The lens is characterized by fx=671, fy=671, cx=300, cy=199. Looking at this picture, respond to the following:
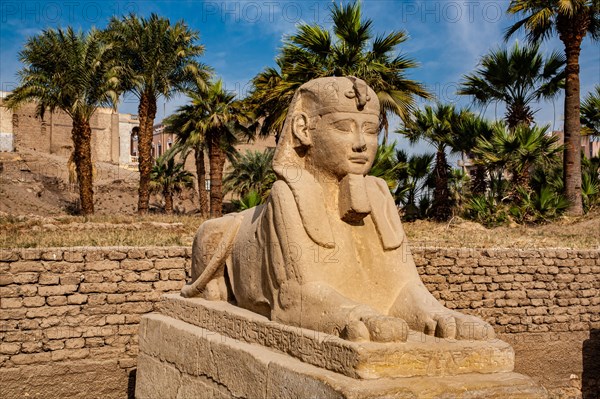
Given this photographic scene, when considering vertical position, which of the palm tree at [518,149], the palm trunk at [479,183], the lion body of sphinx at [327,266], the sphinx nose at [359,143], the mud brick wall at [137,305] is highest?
the palm tree at [518,149]

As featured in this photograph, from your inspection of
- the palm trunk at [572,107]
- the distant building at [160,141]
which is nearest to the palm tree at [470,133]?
the palm trunk at [572,107]

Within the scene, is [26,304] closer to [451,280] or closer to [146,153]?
[451,280]

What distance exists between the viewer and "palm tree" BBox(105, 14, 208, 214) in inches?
734

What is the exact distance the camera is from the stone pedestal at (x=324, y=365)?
9.97 feet

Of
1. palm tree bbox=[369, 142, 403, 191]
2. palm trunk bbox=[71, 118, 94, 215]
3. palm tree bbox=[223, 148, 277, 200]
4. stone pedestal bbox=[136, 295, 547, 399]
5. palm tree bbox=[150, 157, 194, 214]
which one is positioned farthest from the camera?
palm tree bbox=[150, 157, 194, 214]

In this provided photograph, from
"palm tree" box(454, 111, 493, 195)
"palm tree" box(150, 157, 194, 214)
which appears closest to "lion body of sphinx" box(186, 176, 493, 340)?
"palm tree" box(454, 111, 493, 195)

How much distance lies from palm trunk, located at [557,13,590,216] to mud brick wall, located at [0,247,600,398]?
5513 mm

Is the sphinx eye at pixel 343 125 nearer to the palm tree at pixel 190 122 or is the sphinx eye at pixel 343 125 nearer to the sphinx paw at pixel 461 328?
the sphinx paw at pixel 461 328

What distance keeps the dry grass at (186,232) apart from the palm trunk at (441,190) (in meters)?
1.17

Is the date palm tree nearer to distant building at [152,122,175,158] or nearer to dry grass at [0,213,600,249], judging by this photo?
dry grass at [0,213,600,249]

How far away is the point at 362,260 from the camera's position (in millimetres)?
3971

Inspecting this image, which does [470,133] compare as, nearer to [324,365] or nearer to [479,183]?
[479,183]

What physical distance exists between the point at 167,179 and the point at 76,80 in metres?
10.7

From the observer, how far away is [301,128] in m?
4.14
